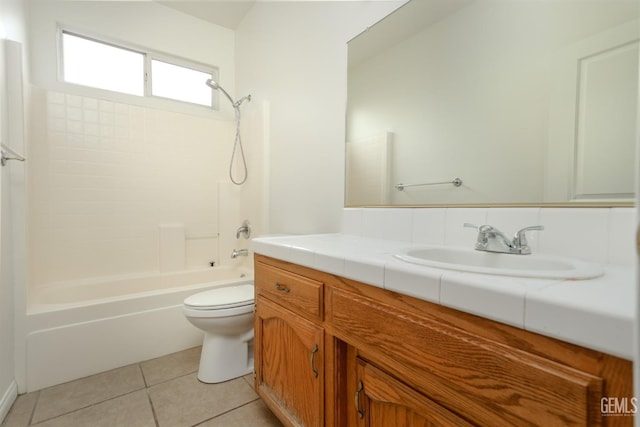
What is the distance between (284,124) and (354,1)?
2.82 ft

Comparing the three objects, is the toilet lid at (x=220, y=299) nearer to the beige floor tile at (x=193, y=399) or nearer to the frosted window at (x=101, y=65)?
the beige floor tile at (x=193, y=399)

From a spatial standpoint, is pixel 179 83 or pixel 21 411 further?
pixel 179 83

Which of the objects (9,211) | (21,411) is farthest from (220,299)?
(9,211)

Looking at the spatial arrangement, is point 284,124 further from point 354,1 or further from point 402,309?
point 402,309

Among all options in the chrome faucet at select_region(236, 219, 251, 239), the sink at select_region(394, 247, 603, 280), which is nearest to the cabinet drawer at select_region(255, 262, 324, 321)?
the sink at select_region(394, 247, 603, 280)

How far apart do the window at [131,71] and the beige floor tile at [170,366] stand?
2.14 metres

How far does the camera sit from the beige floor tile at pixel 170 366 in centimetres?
162

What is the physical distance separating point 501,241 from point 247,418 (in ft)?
4.43

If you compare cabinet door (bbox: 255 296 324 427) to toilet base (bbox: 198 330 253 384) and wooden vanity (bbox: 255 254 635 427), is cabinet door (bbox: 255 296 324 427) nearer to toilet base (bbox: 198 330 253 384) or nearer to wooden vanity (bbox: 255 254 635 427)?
wooden vanity (bbox: 255 254 635 427)

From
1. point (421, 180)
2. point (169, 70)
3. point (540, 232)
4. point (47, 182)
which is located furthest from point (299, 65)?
point (47, 182)

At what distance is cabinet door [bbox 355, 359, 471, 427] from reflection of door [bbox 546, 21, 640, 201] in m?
0.71

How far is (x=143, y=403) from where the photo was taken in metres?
1.40

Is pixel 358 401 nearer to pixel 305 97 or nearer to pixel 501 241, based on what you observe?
pixel 501 241

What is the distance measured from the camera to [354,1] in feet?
4.75
